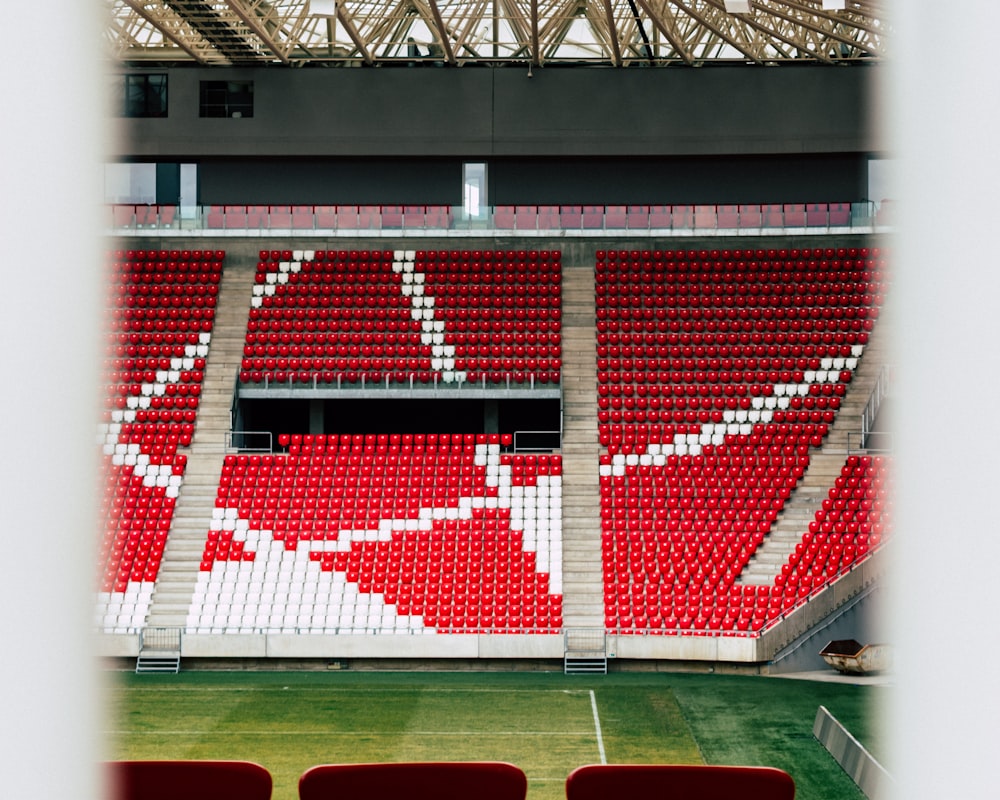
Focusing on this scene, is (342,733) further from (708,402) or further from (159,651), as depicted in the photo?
(708,402)

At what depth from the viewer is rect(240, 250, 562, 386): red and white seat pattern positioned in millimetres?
24375

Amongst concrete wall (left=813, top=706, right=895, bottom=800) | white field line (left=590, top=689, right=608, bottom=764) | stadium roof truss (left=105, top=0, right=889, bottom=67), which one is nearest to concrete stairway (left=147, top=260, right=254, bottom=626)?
stadium roof truss (left=105, top=0, right=889, bottom=67)

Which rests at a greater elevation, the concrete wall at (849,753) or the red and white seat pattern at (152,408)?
the red and white seat pattern at (152,408)

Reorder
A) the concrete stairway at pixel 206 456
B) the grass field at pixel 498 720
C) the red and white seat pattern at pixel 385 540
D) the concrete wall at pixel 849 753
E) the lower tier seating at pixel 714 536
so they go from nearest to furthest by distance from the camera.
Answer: the concrete wall at pixel 849 753 < the grass field at pixel 498 720 < the lower tier seating at pixel 714 536 < the red and white seat pattern at pixel 385 540 < the concrete stairway at pixel 206 456

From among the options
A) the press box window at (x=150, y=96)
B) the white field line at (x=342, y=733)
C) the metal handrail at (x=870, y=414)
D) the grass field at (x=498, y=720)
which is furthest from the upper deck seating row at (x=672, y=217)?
the white field line at (x=342, y=733)

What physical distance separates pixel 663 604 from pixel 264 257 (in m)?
11.6

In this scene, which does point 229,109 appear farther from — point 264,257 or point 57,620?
point 57,620

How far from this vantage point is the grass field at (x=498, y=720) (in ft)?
43.0

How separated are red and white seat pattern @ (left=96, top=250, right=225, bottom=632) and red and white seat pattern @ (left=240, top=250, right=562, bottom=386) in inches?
43.1

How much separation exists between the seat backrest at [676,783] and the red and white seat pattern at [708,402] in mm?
15416

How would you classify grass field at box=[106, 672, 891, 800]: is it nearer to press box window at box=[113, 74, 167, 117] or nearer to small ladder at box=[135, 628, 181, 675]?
small ladder at box=[135, 628, 181, 675]

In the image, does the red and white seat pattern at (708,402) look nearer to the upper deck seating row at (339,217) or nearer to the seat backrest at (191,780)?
the upper deck seating row at (339,217)

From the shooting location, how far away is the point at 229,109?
89.8ft

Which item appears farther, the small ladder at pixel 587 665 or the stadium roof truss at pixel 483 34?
the stadium roof truss at pixel 483 34
